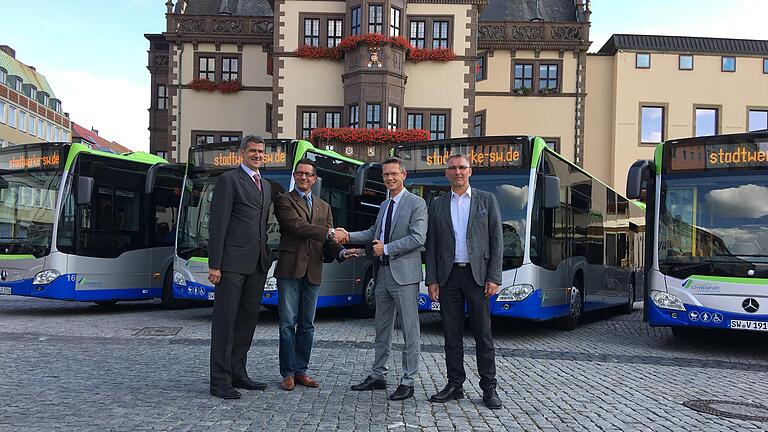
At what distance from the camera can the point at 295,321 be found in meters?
6.75

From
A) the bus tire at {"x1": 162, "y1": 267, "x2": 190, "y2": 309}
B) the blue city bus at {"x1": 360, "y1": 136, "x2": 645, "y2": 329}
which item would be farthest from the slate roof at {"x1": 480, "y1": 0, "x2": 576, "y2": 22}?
the bus tire at {"x1": 162, "y1": 267, "x2": 190, "y2": 309}

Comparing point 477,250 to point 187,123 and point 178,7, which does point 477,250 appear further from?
point 178,7

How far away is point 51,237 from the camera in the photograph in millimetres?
13391

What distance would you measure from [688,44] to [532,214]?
1197 inches

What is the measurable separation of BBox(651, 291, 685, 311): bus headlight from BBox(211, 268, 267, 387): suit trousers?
20.1 ft

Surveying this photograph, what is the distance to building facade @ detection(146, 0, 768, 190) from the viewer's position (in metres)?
32.2

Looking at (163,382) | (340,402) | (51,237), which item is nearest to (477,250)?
(340,402)

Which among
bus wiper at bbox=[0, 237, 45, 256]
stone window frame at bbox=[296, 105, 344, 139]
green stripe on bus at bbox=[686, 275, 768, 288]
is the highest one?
stone window frame at bbox=[296, 105, 344, 139]

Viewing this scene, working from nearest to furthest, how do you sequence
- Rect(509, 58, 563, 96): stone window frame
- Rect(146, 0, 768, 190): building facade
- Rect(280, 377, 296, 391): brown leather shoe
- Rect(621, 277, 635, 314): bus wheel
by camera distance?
Rect(280, 377, 296, 391): brown leather shoe
Rect(621, 277, 635, 314): bus wheel
Rect(146, 0, 768, 190): building facade
Rect(509, 58, 563, 96): stone window frame

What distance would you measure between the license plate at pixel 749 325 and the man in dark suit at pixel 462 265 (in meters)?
4.97

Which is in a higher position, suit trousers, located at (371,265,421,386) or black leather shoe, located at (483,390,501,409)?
suit trousers, located at (371,265,421,386)

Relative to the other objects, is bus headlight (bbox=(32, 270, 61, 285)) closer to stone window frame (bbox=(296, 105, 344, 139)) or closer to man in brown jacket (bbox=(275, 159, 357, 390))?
man in brown jacket (bbox=(275, 159, 357, 390))

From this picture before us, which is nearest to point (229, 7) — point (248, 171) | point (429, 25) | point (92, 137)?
point (429, 25)

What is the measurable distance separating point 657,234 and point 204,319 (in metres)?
7.94
